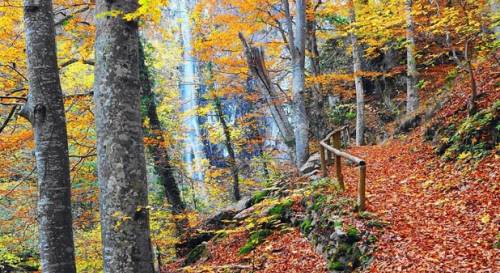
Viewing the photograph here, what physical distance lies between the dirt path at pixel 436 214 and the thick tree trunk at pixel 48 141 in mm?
3701

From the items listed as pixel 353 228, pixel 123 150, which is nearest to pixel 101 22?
pixel 123 150

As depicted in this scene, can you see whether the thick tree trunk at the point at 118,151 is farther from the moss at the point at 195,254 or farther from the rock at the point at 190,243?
the rock at the point at 190,243

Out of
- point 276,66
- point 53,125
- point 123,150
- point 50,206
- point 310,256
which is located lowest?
point 310,256

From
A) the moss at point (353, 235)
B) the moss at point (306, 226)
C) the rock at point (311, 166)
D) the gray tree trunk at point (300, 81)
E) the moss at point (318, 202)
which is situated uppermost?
the gray tree trunk at point (300, 81)

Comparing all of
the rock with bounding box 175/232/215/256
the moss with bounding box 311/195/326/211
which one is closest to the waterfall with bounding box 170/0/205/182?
the rock with bounding box 175/232/215/256

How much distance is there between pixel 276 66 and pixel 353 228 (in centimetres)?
1755

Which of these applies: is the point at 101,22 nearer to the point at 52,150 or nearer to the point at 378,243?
the point at 52,150

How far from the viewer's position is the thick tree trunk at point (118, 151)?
3.45 m

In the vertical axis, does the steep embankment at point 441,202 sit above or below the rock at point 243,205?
above

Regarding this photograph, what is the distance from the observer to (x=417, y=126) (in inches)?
487

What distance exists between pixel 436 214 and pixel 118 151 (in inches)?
191

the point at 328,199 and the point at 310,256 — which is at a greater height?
the point at 328,199

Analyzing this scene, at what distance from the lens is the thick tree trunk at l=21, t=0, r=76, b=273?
4.59m


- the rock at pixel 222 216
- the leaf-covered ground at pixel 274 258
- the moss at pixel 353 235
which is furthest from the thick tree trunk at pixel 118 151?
the rock at pixel 222 216
